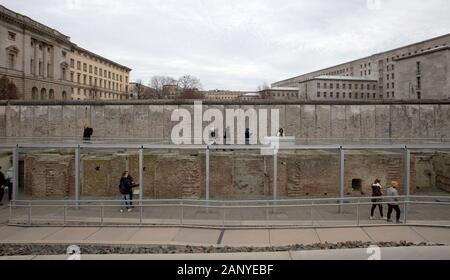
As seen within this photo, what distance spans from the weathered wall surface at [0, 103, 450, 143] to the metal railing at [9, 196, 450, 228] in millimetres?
9711

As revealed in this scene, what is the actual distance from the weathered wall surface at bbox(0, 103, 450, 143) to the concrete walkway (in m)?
12.7

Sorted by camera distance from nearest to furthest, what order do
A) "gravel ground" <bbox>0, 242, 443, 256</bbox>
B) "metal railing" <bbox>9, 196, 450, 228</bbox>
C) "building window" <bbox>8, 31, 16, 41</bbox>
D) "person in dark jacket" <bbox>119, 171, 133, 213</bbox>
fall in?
"gravel ground" <bbox>0, 242, 443, 256</bbox>
"metal railing" <bbox>9, 196, 450, 228</bbox>
"person in dark jacket" <bbox>119, 171, 133, 213</bbox>
"building window" <bbox>8, 31, 16, 41</bbox>

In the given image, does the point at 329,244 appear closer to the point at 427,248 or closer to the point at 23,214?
the point at 427,248

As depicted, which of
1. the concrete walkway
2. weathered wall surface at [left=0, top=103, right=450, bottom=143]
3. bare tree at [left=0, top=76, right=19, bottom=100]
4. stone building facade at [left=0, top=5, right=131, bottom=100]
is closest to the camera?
the concrete walkway

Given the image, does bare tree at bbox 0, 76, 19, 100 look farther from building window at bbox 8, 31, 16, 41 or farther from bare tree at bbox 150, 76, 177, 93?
bare tree at bbox 150, 76, 177, 93

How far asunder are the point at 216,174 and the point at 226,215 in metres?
4.15

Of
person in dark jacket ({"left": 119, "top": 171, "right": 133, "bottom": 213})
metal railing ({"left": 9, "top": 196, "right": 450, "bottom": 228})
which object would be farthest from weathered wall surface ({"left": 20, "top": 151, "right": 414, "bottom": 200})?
person in dark jacket ({"left": 119, "top": 171, "right": 133, "bottom": 213})

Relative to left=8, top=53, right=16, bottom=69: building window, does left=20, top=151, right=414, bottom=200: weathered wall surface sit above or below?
below

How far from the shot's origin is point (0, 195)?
530 inches

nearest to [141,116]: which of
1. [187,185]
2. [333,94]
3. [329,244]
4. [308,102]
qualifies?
[187,185]

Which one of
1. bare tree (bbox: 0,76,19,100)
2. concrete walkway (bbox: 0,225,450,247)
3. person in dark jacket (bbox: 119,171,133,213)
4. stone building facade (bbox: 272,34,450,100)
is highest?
stone building facade (bbox: 272,34,450,100)

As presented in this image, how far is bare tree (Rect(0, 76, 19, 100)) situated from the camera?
3923cm

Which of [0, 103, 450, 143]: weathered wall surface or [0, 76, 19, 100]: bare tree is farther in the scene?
[0, 76, 19, 100]: bare tree
